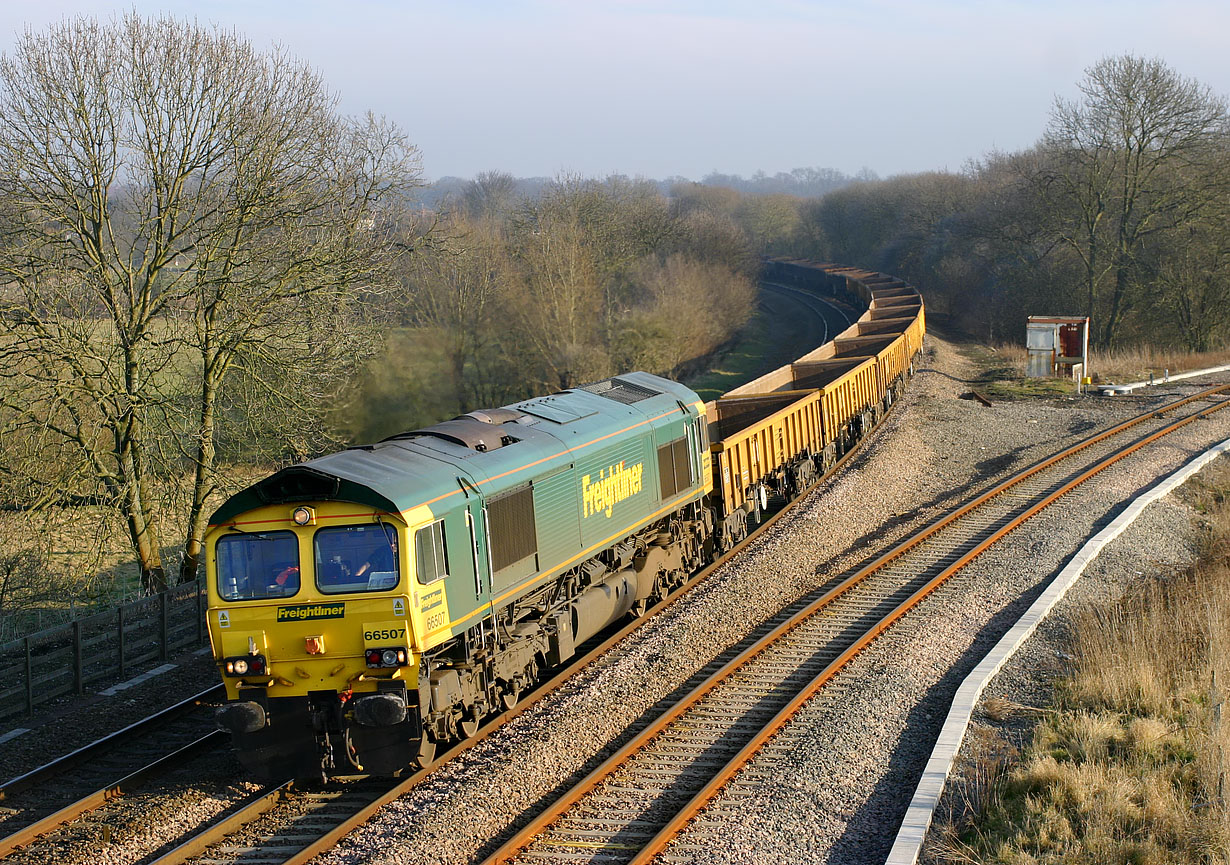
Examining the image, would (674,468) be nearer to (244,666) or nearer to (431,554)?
(431,554)

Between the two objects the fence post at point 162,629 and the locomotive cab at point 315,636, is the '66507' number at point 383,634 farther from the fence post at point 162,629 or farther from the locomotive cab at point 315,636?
the fence post at point 162,629

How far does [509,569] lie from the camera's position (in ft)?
34.9

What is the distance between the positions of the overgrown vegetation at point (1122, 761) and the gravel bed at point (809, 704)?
0.84 metres

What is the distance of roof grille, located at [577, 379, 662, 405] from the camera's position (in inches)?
583

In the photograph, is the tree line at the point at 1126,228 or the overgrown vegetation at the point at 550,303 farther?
the tree line at the point at 1126,228

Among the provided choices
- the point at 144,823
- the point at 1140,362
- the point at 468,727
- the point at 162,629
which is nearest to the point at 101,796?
the point at 144,823

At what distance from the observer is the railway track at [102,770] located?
8859mm

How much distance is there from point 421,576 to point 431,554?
27 centimetres

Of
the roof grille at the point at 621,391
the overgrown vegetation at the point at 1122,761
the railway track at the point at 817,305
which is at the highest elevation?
the roof grille at the point at 621,391

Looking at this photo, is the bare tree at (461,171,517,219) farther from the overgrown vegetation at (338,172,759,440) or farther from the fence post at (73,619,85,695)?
the fence post at (73,619,85,695)

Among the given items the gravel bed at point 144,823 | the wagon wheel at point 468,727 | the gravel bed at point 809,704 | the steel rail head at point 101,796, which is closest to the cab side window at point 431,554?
the wagon wheel at point 468,727

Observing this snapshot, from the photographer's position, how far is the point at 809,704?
11.0 m

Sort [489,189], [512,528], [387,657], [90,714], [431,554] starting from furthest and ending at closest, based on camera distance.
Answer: [489,189] < [90,714] < [512,528] < [431,554] < [387,657]

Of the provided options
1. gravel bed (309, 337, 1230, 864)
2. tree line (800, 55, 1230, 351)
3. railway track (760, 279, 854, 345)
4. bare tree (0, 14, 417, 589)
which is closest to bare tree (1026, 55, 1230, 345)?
tree line (800, 55, 1230, 351)
